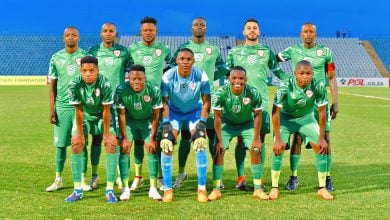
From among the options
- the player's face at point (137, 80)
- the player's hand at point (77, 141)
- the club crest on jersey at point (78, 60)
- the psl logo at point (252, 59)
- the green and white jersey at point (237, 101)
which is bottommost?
the player's hand at point (77, 141)

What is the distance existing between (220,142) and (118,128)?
4.04 feet

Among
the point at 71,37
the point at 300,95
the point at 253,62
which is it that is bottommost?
the point at 300,95

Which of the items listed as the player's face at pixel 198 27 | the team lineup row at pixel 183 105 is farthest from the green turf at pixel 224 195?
the player's face at pixel 198 27

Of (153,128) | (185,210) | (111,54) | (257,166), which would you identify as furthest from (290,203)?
(111,54)

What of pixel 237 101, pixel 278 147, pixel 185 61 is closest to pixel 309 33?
pixel 237 101

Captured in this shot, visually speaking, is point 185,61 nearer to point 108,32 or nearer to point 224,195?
point 108,32

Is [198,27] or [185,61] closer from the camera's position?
[185,61]

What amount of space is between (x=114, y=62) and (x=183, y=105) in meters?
1.25

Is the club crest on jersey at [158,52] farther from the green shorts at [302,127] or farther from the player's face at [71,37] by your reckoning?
the green shorts at [302,127]

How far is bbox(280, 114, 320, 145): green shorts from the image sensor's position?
24.0ft

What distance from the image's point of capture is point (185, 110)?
7.16m

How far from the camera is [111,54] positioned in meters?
7.80

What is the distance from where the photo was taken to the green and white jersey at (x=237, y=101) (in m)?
7.07

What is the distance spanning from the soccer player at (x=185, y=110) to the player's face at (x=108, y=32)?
3.74 feet
